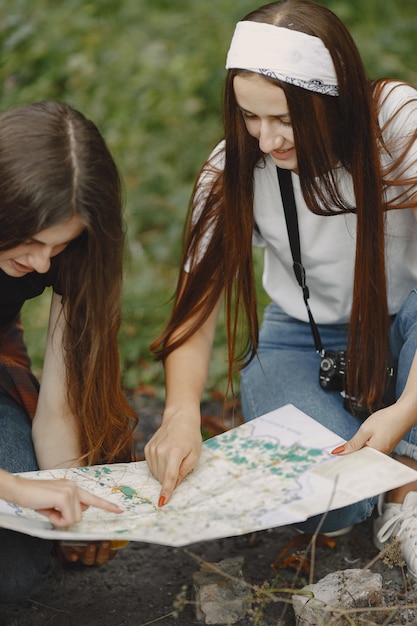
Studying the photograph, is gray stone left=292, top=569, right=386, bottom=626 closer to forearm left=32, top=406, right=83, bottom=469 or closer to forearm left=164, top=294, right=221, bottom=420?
forearm left=164, top=294, right=221, bottom=420

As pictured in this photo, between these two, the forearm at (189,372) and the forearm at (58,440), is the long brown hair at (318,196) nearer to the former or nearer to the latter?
the forearm at (189,372)

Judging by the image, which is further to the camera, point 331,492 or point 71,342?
point 71,342

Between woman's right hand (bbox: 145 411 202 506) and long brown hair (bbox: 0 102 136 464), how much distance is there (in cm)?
15

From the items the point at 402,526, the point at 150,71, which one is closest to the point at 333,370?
the point at 402,526

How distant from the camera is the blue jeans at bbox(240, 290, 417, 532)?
7.20ft

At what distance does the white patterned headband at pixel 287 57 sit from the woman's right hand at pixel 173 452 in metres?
0.80

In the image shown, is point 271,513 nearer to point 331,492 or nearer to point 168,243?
point 331,492

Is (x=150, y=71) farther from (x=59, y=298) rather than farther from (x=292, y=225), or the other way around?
(x=59, y=298)

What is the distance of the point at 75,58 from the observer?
518 cm

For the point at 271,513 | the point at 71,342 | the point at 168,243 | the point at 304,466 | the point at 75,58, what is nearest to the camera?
the point at 271,513

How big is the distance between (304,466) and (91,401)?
52cm

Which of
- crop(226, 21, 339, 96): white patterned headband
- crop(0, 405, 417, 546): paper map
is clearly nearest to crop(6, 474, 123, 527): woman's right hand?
crop(0, 405, 417, 546): paper map

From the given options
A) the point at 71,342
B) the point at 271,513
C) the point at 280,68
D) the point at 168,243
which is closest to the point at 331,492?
the point at 271,513

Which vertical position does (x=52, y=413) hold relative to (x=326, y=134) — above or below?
below
